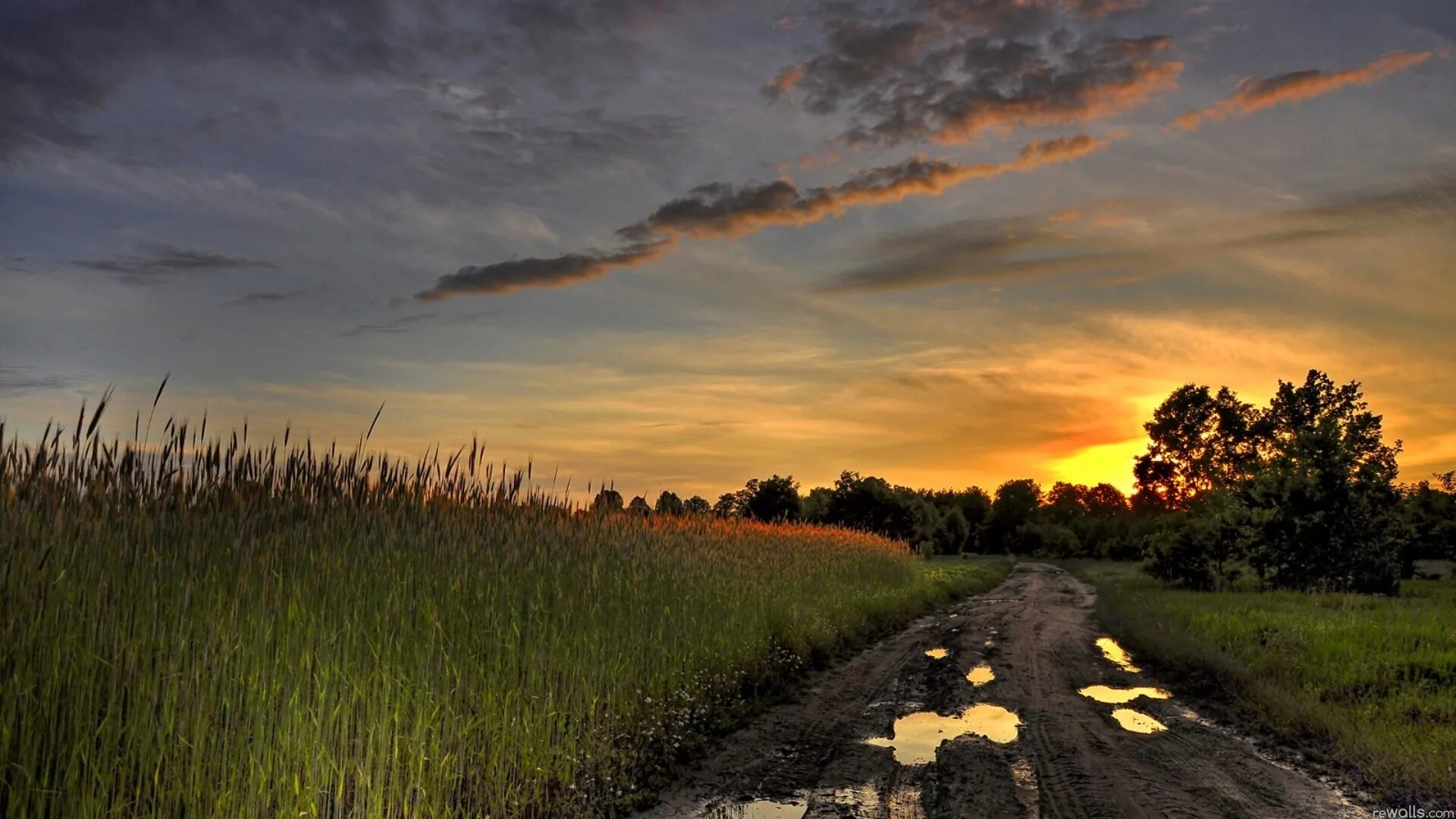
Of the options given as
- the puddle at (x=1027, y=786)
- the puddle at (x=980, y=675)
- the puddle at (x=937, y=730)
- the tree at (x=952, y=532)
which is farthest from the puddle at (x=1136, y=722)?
the tree at (x=952, y=532)

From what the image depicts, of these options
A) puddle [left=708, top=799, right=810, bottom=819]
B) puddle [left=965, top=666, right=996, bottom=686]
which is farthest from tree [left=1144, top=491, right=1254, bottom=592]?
puddle [left=708, top=799, right=810, bottom=819]

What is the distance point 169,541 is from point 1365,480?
36.8 m

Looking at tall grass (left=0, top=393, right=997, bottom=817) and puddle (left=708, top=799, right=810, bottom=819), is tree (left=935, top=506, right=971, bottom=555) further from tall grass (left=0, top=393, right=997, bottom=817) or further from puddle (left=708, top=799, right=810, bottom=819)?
puddle (left=708, top=799, right=810, bottom=819)

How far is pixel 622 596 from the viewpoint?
11148mm

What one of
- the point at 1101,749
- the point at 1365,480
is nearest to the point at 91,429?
the point at 1101,749

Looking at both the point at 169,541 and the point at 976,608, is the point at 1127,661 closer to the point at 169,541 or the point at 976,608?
the point at 976,608

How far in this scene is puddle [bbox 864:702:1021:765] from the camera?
9680 mm

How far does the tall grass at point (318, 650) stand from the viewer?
16.6ft

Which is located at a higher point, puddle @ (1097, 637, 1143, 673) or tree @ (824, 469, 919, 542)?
tree @ (824, 469, 919, 542)

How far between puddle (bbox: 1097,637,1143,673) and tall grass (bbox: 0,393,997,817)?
27.7ft

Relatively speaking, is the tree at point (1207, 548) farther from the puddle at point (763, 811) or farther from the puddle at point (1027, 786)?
the puddle at point (763, 811)

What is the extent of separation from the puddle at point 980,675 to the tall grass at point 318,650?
4419 mm

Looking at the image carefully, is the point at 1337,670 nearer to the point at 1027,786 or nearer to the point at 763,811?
Answer: the point at 1027,786

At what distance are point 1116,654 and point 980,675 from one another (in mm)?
4800
